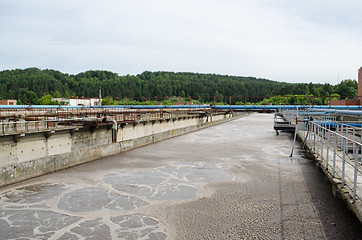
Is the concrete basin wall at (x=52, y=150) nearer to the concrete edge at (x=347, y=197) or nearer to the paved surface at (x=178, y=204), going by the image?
the paved surface at (x=178, y=204)

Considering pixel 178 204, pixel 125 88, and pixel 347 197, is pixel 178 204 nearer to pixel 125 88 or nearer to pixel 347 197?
pixel 347 197

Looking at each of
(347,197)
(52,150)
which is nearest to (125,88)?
(52,150)

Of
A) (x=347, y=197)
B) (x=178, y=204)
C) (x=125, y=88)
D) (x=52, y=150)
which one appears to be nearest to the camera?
(x=347, y=197)

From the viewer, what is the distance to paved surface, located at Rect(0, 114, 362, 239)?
6902 mm

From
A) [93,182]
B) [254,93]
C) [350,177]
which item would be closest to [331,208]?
[350,177]

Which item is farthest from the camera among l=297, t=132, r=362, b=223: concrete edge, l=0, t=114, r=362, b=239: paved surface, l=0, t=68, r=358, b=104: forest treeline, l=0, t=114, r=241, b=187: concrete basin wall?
l=0, t=68, r=358, b=104: forest treeline

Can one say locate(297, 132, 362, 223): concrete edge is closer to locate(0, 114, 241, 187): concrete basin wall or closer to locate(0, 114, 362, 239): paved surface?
locate(0, 114, 362, 239): paved surface

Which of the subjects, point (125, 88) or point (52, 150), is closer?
point (52, 150)

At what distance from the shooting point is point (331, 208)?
795cm

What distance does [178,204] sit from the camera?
870 centimetres

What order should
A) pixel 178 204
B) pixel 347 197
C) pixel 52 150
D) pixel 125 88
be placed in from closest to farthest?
pixel 347 197 < pixel 178 204 < pixel 52 150 < pixel 125 88

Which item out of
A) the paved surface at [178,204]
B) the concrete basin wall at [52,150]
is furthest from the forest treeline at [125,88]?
the paved surface at [178,204]

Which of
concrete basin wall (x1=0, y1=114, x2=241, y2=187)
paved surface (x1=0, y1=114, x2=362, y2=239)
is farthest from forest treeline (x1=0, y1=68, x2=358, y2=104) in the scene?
paved surface (x1=0, y1=114, x2=362, y2=239)

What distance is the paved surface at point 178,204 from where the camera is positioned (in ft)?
22.6
